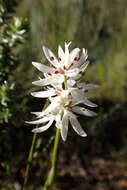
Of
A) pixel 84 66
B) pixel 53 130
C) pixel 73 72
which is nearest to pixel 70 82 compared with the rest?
pixel 73 72

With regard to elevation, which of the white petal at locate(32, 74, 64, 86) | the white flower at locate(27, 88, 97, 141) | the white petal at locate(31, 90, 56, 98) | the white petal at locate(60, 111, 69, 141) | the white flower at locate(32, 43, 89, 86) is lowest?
the white petal at locate(60, 111, 69, 141)

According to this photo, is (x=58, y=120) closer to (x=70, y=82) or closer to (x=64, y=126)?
(x=64, y=126)

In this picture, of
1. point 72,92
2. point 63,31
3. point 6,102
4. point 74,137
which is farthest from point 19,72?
point 72,92

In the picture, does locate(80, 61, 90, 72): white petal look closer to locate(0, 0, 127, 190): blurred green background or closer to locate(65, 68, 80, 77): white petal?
locate(65, 68, 80, 77): white petal

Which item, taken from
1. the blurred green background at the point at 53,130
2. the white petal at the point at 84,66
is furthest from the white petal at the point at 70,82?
the blurred green background at the point at 53,130

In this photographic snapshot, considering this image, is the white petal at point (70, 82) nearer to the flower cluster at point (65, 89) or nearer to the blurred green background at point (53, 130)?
the flower cluster at point (65, 89)

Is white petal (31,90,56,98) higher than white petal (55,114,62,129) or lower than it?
higher

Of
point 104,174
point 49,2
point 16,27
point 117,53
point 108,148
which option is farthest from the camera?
point 117,53

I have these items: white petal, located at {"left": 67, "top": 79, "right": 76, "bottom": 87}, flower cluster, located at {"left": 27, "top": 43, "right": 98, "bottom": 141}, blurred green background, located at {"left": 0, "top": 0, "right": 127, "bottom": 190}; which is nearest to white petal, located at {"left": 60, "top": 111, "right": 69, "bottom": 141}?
flower cluster, located at {"left": 27, "top": 43, "right": 98, "bottom": 141}

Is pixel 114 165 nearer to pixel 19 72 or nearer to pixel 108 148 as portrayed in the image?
pixel 108 148
